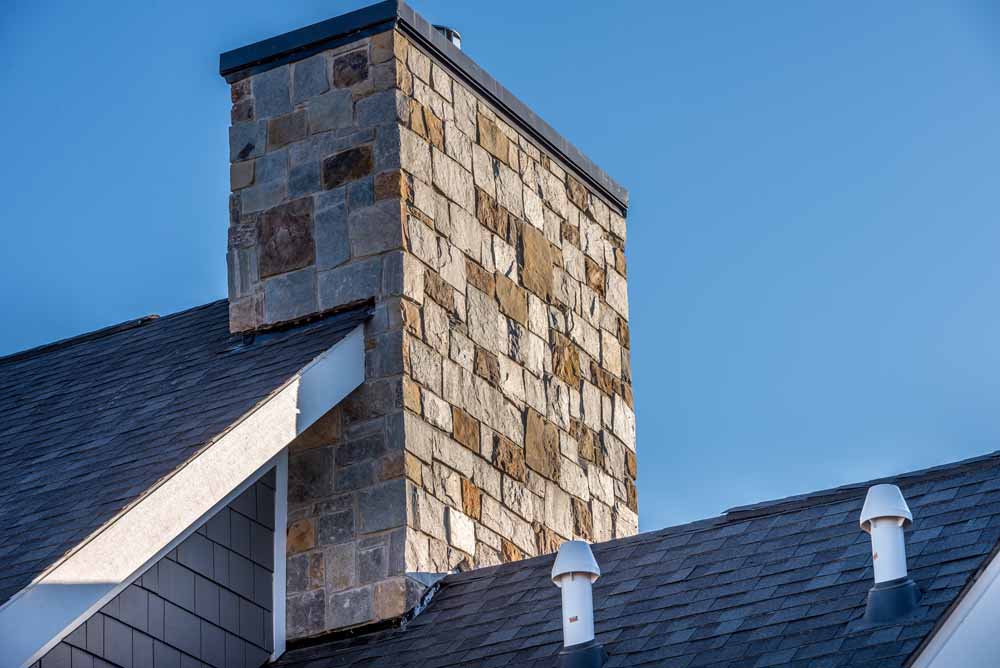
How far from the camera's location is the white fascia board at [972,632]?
748cm

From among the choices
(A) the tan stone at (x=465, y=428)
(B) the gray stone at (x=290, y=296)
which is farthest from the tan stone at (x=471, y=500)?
(B) the gray stone at (x=290, y=296)

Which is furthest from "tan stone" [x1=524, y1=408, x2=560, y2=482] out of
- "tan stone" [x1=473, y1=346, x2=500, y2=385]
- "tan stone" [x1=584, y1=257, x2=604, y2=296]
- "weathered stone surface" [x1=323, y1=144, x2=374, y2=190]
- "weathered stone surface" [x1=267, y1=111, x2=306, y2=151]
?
"weathered stone surface" [x1=267, y1=111, x2=306, y2=151]

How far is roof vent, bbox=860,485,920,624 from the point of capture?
7828mm

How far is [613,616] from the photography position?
9148 millimetres

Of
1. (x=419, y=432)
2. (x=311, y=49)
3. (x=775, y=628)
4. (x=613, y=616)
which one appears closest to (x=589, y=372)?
(x=419, y=432)

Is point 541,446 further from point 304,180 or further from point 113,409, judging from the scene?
point 113,409

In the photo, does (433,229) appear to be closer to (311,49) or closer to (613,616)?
(311,49)

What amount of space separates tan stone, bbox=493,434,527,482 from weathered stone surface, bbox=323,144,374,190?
1857mm

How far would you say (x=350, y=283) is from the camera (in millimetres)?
11219

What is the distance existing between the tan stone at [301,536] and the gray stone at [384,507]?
1.16ft

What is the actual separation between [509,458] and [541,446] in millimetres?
387

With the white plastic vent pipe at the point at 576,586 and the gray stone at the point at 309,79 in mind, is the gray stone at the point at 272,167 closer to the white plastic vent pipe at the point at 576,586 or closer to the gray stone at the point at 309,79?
the gray stone at the point at 309,79

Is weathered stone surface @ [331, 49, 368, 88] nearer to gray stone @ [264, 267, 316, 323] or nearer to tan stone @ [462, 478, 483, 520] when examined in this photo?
gray stone @ [264, 267, 316, 323]

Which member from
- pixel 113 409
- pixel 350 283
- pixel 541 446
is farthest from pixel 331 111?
pixel 541 446
